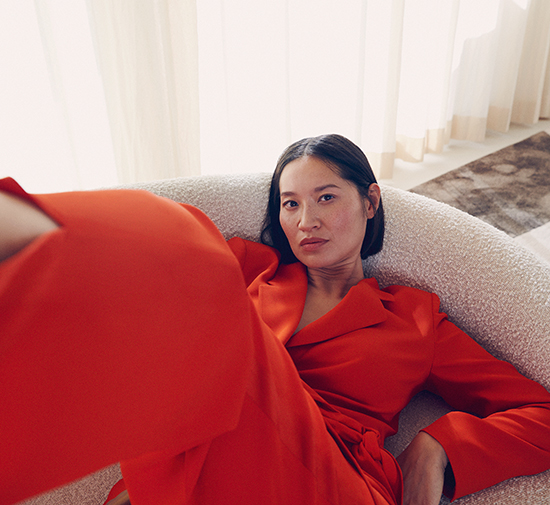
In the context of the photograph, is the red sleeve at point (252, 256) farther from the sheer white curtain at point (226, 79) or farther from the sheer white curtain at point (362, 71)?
the sheer white curtain at point (362, 71)

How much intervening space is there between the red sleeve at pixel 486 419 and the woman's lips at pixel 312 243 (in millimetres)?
290

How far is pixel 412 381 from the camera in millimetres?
828

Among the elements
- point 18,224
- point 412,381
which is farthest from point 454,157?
point 18,224

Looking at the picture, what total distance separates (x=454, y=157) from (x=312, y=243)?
6.24 feet

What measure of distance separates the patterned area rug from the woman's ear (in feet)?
3.22

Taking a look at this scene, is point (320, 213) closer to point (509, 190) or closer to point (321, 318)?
point (321, 318)

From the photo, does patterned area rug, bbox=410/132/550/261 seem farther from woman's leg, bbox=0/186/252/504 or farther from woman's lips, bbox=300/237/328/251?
woman's leg, bbox=0/186/252/504

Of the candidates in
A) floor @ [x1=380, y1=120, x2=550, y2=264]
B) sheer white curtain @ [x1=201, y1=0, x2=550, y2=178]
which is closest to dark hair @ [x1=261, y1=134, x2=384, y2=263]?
sheer white curtain @ [x1=201, y1=0, x2=550, y2=178]

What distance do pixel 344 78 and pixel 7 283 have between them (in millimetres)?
1851

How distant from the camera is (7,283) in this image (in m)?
0.30

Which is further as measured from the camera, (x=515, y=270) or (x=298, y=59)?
(x=298, y=59)

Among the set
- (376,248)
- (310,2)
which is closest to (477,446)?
(376,248)

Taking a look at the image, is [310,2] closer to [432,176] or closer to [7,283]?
[432,176]

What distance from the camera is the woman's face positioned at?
2.91ft
